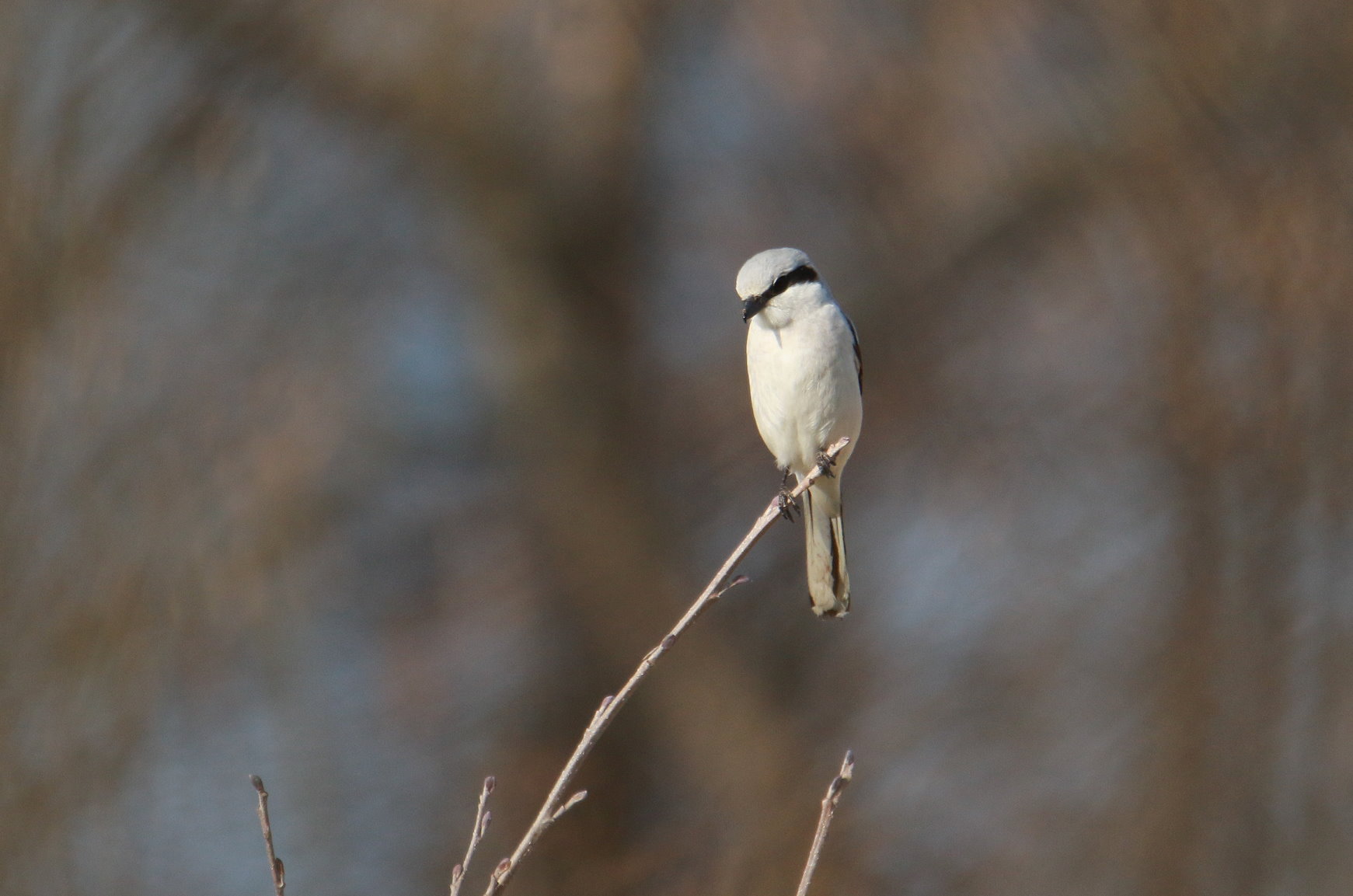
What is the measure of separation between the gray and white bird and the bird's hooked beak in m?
0.03

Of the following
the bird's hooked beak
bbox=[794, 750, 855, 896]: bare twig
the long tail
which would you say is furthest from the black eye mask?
bbox=[794, 750, 855, 896]: bare twig

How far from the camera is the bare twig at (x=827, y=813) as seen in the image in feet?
4.43

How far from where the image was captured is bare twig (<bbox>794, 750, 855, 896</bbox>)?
4.43ft

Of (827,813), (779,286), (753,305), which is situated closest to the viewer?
(827,813)

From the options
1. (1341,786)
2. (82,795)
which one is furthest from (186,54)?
(1341,786)

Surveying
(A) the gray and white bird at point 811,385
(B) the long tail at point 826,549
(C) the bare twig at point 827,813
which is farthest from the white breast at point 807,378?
(C) the bare twig at point 827,813

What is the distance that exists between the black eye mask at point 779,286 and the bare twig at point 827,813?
4.25 ft

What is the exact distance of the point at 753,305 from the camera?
2.69 metres

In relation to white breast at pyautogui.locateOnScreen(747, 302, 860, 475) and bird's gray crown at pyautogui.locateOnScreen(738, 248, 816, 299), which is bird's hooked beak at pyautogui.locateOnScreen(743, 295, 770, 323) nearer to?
bird's gray crown at pyautogui.locateOnScreen(738, 248, 816, 299)

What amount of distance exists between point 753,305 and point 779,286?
0.17m

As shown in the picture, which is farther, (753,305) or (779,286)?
(779,286)

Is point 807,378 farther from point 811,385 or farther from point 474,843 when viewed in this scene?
point 474,843

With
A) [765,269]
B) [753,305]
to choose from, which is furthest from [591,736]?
[765,269]

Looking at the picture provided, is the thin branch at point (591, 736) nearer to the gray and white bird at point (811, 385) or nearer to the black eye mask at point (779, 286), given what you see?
the black eye mask at point (779, 286)
